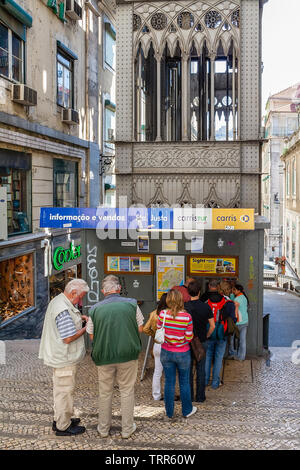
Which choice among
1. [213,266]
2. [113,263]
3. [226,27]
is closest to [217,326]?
[213,266]

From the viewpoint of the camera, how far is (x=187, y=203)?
11469 mm

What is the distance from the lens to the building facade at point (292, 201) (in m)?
31.8

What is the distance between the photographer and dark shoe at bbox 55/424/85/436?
5.27m

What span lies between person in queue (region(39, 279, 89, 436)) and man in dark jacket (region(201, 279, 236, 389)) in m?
2.24

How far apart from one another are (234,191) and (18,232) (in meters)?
6.46

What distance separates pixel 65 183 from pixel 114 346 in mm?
13884

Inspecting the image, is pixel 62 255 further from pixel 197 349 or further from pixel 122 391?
pixel 122 391

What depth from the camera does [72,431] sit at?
531cm

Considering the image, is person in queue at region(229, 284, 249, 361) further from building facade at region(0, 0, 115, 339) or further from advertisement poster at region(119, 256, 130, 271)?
building facade at region(0, 0, 115, 339)

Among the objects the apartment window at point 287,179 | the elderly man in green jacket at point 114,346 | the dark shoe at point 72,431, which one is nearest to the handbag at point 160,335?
the elderly man in green jacket at point 114,346

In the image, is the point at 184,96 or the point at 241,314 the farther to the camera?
the point at 184,96

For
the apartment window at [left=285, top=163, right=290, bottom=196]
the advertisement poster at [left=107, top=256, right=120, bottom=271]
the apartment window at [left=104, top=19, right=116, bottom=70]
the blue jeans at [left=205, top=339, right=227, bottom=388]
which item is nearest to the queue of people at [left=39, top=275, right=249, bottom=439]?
the blue jeans at [left=205, top=339, right=227, bottom=388]
